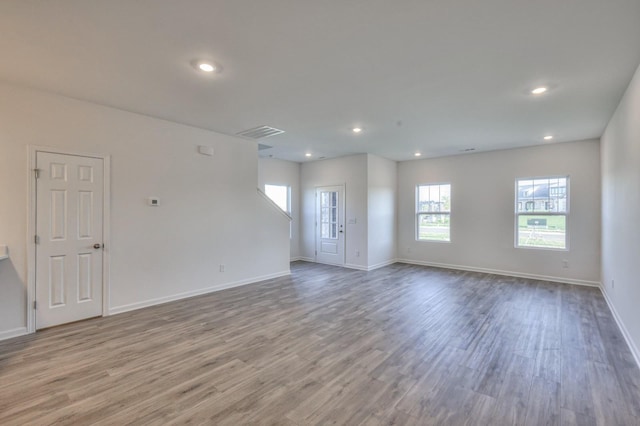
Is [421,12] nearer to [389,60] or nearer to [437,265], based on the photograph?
[389,60]

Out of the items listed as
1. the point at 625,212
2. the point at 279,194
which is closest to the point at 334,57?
the point at 625,212

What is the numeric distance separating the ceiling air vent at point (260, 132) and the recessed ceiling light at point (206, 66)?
187 centimetres

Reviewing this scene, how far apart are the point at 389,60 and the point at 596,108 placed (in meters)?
3.18

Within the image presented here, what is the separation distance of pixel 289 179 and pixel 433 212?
3.79 metres

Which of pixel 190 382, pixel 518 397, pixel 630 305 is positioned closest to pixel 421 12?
pixel 518 397

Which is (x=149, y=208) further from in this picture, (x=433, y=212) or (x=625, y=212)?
(x=433, y=212)

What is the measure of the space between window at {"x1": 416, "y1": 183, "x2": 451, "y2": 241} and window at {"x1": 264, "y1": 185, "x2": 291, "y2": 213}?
342cm

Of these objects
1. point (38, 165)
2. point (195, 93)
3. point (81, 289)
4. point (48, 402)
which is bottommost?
point (48, 402)

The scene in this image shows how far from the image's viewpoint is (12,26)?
221 cm

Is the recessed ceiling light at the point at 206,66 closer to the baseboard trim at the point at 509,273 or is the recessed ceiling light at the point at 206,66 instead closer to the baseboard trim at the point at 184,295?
the baseboard trim at the point at 184,295

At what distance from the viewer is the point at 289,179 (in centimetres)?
794

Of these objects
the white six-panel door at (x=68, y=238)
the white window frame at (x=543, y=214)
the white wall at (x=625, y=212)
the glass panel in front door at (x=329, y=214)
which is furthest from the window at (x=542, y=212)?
the white six-panel door at (x=68, y=238)

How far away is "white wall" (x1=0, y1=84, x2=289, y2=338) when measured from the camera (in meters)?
3.25

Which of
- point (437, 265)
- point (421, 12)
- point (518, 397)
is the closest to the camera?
point (421, 12)
